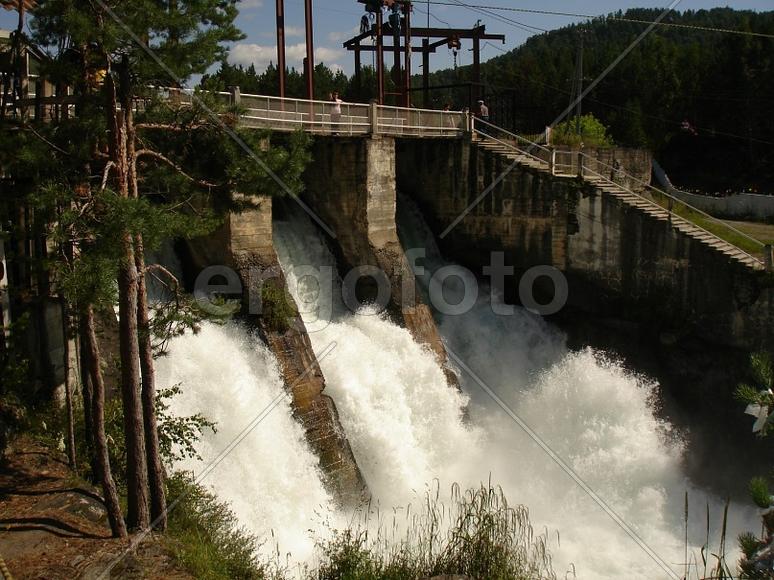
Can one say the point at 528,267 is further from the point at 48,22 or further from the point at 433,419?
the point at 48,22

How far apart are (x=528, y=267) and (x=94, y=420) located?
14.9 meters

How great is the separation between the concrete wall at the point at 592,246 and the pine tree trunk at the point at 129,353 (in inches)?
Answer: 555

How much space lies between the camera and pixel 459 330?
2180 centimetres

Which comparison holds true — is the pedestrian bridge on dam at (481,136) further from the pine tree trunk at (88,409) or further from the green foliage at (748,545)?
the green foliage at (748,545)

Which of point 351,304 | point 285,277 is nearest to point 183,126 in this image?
point 285,277

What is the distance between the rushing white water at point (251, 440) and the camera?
13.6m

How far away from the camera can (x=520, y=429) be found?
1948cm

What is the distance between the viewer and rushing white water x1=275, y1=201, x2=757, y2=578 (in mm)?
16406

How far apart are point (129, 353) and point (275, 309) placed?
21.8ft

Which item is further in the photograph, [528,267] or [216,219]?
[528,267]

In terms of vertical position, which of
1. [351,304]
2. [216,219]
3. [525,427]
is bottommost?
[525,427]

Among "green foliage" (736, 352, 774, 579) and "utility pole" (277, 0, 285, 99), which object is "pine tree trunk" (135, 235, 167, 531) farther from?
"utility pole" (277, 0, 285, 99)

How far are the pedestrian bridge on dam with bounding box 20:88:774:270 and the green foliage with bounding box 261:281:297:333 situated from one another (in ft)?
11.7

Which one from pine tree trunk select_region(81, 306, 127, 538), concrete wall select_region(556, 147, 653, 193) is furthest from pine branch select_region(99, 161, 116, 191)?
concrete wall select_region(556, 147, 653, 193)
